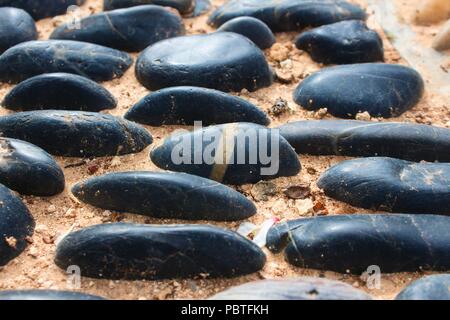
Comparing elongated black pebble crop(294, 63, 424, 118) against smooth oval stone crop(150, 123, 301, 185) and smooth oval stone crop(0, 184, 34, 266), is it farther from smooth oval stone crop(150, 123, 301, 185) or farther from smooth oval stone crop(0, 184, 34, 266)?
smooth oval stone crop(0, 184, 34, 266)

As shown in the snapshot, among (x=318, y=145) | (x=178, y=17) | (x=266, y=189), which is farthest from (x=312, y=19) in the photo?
(x=266, y=189)

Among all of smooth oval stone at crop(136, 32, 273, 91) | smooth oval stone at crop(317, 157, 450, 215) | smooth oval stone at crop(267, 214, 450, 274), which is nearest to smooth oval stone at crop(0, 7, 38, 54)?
smooth oval stone at crop(136, 32, 273, 91)

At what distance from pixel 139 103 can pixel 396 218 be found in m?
1.08

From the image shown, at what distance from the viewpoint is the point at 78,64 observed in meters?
2.67

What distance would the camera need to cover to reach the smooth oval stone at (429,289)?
167 centimetres

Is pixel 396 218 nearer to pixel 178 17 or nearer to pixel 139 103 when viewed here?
pixel 139 103

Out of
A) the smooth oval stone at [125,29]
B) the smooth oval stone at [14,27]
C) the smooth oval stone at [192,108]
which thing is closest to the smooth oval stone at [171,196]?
the smooth oval stone at [192,108]

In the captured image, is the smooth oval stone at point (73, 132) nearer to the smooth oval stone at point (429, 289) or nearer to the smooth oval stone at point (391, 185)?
the smooth oval stone at point (391, 185)

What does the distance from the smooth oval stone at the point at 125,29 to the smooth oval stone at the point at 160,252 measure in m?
1.31

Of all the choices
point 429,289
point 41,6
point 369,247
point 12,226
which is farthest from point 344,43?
point 12,226

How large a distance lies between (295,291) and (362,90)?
1142 millimetres

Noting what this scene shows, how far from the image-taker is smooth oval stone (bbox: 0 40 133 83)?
8.75ft

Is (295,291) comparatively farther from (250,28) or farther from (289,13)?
(289,13)

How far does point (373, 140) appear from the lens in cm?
225
